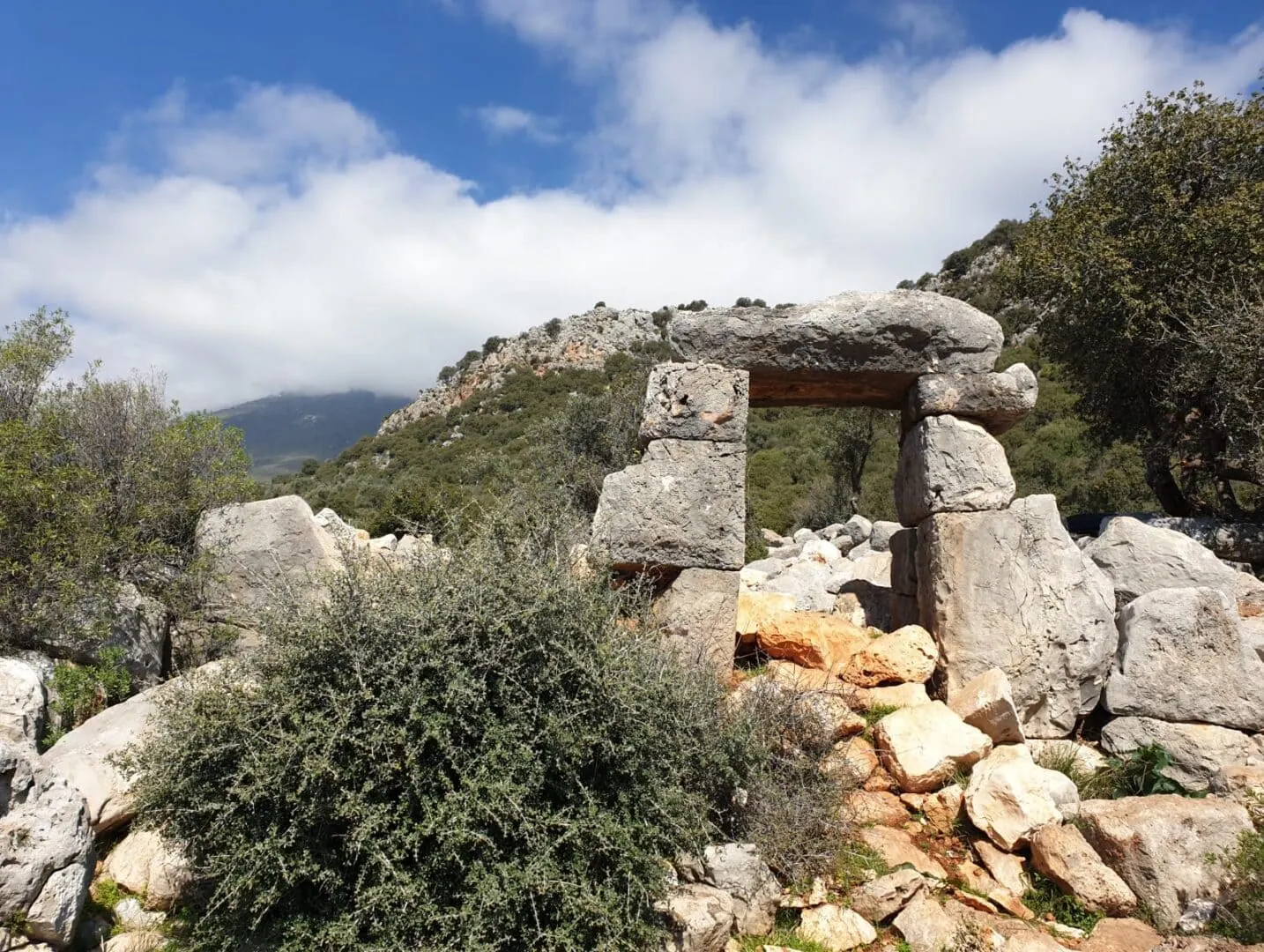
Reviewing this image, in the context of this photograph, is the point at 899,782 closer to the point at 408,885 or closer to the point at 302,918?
the point at 408,885

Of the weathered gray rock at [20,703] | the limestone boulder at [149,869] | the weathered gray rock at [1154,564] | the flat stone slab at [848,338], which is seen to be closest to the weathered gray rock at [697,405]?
the flat stone slab at [848,338]

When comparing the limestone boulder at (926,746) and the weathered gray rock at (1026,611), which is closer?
the limestone boulder at (926,746)

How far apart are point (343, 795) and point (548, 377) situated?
35.6 m

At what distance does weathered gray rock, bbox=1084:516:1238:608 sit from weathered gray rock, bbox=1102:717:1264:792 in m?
1.40

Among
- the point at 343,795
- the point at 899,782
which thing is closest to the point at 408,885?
the point at 343,795

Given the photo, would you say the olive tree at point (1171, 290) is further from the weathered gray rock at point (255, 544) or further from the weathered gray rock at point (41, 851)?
the weathered gray rock at point (41, 851)

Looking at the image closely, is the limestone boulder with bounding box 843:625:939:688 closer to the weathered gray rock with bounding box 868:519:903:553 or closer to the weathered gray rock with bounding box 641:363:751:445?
the weathered gray rock with bounding box 641:363:751:445

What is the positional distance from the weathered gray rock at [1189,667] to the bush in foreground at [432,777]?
3742 millimetres

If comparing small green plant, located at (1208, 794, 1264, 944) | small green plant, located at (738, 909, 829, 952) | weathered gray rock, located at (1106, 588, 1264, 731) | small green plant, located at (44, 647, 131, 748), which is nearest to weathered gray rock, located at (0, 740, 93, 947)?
small green plant, located at (44, 647, 131, 748)

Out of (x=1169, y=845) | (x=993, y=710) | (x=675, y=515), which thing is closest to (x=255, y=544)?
(x=675, y=515)

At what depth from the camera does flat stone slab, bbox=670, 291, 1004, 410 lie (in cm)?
644

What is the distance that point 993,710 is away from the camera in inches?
216

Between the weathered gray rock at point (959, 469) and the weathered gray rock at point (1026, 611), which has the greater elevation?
the weathered gray rock at point (959, 469)

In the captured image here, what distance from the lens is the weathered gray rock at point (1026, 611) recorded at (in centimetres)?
595
